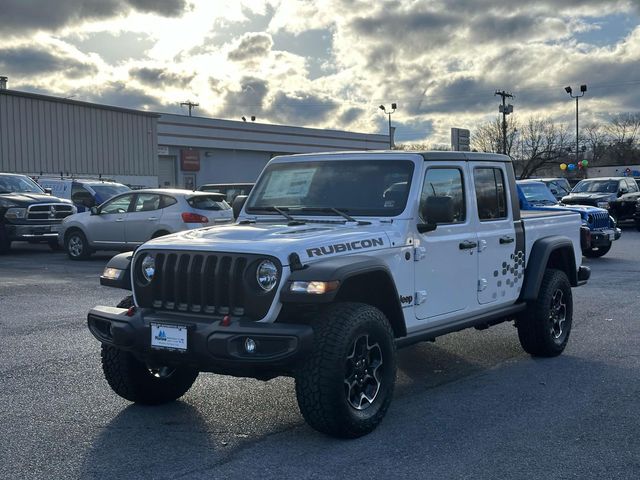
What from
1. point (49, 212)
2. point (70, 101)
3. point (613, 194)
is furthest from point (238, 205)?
point (70, 101)

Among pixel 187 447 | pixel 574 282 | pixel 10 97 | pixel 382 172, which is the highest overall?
pixel 10 97

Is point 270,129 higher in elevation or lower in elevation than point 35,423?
higher

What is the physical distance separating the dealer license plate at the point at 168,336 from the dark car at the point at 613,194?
20333mm

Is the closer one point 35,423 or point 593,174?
point 35,423

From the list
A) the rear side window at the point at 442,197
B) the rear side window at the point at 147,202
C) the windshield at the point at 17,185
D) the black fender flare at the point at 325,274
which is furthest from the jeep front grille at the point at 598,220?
the windshield at the point at 17,185

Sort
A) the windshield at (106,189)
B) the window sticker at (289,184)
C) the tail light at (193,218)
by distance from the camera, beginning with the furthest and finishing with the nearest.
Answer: the windshield at (106,189), the tail light at (193,218), the window sticker at (289,184)

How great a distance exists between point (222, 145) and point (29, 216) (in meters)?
30.7

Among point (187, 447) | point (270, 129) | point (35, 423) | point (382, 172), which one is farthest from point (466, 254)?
point (270, 129)

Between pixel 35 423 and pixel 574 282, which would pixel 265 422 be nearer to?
pixel 35 423

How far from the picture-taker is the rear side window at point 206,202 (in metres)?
15.6

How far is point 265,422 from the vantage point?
529cm

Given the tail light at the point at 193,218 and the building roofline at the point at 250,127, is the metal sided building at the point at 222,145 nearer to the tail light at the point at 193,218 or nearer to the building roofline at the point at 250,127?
the building roofline at the point at 250,127

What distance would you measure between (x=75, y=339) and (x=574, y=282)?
5.04m

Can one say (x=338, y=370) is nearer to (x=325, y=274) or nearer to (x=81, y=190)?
(x=325, y=274)
